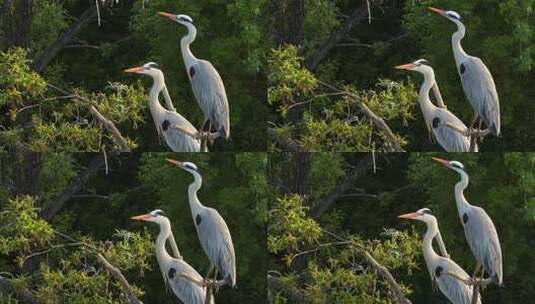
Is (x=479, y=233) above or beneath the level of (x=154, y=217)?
above

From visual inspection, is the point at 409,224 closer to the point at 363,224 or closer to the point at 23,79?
the point at 363,224

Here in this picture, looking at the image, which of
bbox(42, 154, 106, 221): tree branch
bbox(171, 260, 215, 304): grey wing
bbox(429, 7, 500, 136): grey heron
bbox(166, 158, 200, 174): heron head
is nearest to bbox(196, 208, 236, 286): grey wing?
bbox(171, 260, 215, 304): grey wing

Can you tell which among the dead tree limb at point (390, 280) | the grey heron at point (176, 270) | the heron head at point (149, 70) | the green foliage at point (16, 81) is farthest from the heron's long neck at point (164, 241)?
the dead tree limb at point (390, 280)

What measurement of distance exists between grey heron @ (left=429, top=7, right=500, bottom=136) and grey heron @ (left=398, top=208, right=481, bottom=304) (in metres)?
0.79

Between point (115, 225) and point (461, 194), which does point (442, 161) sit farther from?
point (115, 225)

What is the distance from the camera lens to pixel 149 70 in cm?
1727

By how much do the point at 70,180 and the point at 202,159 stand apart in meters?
0.96

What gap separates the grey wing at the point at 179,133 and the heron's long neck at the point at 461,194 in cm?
178

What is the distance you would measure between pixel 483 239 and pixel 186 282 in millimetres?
2042

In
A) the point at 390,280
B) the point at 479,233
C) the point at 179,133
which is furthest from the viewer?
the point at 390,280

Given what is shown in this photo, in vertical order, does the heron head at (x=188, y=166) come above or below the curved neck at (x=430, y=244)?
above

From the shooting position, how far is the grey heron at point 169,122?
17.2 meters

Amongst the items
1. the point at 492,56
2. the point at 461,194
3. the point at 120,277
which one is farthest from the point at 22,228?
the point at 492,56

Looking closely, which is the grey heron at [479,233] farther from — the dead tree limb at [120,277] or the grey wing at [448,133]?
the dead tree limb at [120,277]
